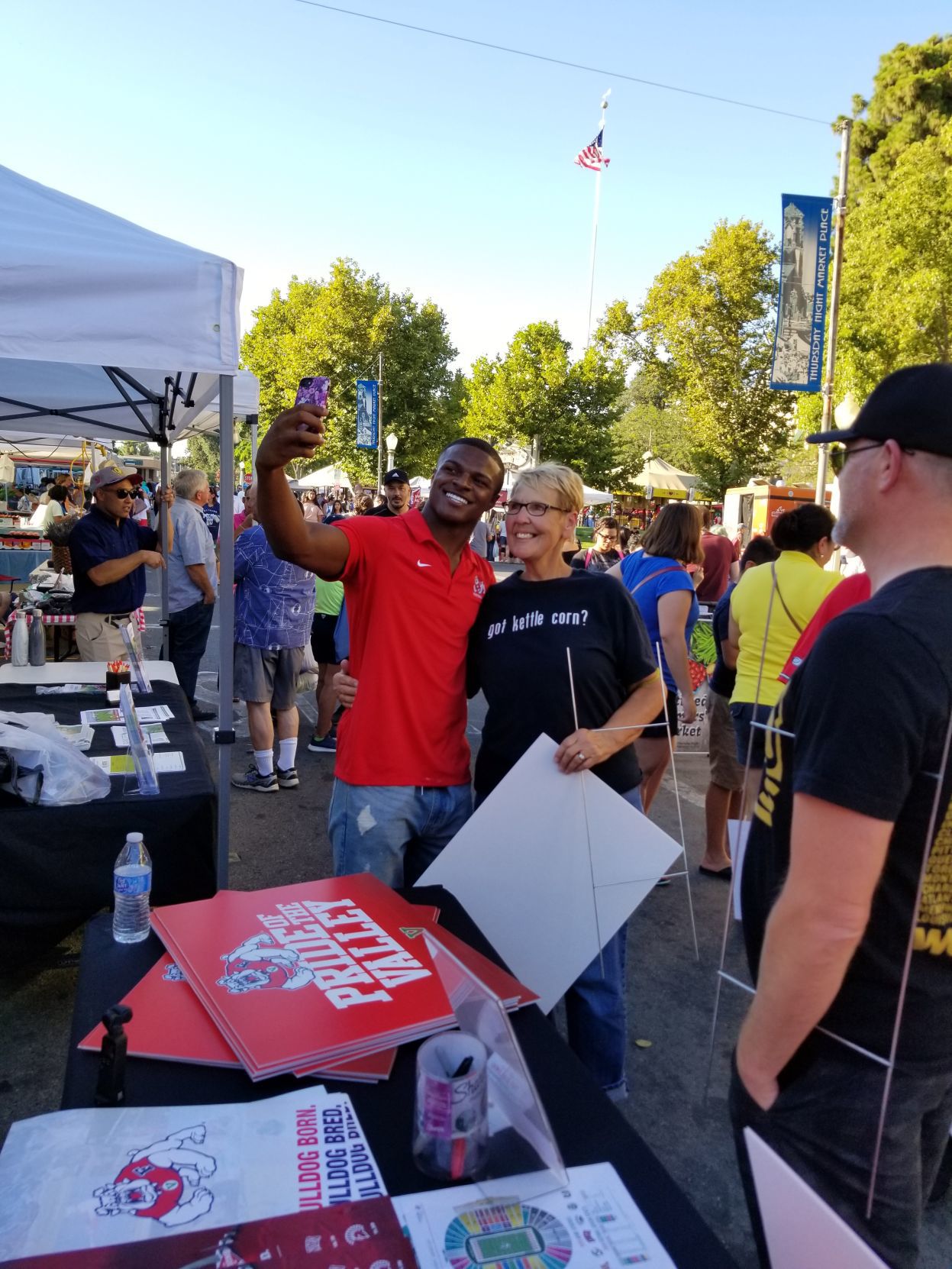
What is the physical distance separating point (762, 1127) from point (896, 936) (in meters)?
0.35

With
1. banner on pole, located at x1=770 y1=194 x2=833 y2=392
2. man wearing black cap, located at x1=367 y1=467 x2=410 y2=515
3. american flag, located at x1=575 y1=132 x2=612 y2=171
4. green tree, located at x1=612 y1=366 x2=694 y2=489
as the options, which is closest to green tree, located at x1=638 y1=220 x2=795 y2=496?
american flag, located at x1=575 y1=132 x2=612 y2=171

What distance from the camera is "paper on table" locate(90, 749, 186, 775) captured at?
304 cm

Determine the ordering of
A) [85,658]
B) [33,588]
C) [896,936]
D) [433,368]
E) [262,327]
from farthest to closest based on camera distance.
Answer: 1. [262,327]
2. [433,368]
3. [33,588]
4. [85,658]
5. [896,936]

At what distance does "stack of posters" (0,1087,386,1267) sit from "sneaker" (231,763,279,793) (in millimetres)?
4363

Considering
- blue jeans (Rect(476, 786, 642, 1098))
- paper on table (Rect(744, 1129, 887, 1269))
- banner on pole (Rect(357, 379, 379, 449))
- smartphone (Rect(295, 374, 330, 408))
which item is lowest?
blue jeans (Rect(476, 786, 642, 1098))

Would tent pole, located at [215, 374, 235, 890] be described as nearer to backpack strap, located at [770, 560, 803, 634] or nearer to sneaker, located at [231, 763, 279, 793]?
sneaker, located at [231, 763, 279, 793]

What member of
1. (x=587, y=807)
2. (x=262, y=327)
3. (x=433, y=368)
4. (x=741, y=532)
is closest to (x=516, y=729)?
(x=587, y=807)

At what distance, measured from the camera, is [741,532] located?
17.8m

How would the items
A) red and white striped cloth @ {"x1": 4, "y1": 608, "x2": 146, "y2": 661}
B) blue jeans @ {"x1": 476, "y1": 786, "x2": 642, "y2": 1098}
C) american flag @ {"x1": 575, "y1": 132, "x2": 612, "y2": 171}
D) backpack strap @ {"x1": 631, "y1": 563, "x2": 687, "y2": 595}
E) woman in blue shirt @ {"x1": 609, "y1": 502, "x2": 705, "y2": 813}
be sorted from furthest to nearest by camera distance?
american flag @ {"x1": 575, "y1": 132, "x2": 612, "y2": 171}
red and white striped cloth @ {"x1": 4, "y1": 608, "x2": 146, "y2": 661}
backpack strap @ {"x1": 631, "y1": 563, "x2": 687, "y2": 595}
woman in blue shirt @ {"x1": 609, "y1": 502, "x2": 705, "y2": 813}
blue jeans @ {"x1": 476, "y1": 786, "x2": 642, "y2": 1098}

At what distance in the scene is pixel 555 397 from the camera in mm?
32844

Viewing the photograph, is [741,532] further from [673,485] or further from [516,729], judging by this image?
[516,729]

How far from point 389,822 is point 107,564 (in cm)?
370

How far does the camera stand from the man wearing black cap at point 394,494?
6.52m

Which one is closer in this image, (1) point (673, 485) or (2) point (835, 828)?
(2) point (835, 828)
